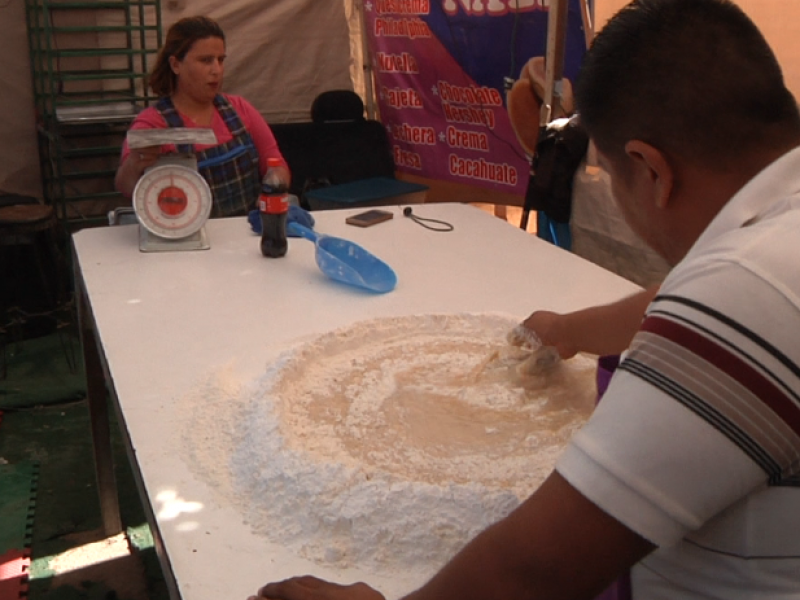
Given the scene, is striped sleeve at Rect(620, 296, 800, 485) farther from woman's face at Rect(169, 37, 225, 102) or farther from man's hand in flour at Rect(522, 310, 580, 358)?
woman's face at Rect(169, 37, 225, 102)

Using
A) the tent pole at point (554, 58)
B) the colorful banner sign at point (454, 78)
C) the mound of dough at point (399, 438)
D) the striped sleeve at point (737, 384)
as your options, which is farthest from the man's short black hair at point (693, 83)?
the colorful banner sign at point (454, 78)

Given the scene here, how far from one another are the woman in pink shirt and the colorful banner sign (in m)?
1.39

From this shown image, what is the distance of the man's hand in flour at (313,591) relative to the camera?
30.5 inches

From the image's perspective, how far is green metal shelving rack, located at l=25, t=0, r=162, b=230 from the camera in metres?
3.88

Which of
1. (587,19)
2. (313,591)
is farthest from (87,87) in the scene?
(313,591)

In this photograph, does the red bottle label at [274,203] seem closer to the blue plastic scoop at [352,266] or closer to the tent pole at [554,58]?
the blue plastic scoop at [352,266]

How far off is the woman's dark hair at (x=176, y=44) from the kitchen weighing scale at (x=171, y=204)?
87 centimetres

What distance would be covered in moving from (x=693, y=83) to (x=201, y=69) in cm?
226

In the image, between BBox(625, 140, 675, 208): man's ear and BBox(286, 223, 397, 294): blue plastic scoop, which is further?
BBox(286, 223, 397, 294): blue plastic scoop

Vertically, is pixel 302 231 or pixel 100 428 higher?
pixel 302 231

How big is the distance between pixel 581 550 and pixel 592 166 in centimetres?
266

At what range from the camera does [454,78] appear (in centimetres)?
404

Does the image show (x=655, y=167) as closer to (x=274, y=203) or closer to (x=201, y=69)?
(x=274, y=203)

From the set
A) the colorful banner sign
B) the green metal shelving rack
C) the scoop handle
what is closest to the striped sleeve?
the scoop handle
